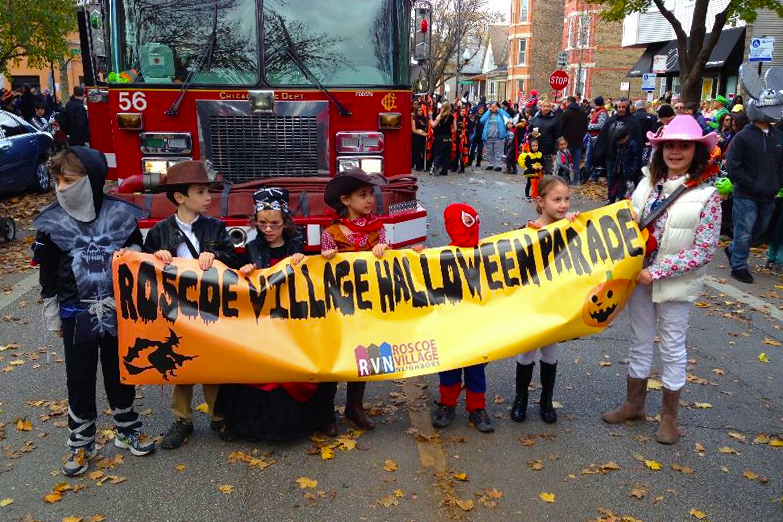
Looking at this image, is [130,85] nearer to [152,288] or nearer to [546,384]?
[152,288]

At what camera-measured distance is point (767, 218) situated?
9289 millimetres

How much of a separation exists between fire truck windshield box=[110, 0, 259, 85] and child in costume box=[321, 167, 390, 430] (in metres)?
3.01

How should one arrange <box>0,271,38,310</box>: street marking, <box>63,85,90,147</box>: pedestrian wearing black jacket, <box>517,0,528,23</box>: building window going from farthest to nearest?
<box>517,0,528,23</box>: building window, <box>63,85,90,147</box>: pedestrian wearing black jacket, <box>0,271,38,310</box>: street marking

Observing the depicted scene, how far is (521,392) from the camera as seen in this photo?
16.0 ft

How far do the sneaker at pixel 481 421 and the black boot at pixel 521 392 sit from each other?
23 cm

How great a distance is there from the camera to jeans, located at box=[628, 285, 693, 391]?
179 inches

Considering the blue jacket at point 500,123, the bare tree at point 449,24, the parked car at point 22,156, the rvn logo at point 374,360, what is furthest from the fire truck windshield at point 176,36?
the bare tree at point 449,24

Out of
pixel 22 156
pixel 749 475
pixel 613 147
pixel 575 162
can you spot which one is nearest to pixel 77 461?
pixel 749 475

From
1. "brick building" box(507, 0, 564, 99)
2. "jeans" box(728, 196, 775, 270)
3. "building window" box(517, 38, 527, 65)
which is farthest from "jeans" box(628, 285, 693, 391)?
"building window" box(517, 38, 527, 65)

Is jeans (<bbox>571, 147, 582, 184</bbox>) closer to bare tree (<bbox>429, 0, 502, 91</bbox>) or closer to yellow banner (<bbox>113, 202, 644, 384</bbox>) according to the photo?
yellow banner (<bbox>113, 202, 644, 384</bbox>)

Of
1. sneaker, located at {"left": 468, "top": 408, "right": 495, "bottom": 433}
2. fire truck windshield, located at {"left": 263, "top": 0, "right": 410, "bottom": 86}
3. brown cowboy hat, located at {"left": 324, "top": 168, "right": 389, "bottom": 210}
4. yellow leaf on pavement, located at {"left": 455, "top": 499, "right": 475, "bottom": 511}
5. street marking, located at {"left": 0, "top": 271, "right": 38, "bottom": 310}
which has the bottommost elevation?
street marking, located at {"left": 0, "top": 271, "right": 38, "bottom": 310}

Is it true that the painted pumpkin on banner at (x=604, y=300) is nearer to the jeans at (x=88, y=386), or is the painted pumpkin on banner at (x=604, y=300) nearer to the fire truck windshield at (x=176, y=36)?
the jeans at (x=88, y=386)

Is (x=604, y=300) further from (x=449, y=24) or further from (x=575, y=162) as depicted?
(x=449, y=24)

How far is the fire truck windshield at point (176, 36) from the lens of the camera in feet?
23.4
